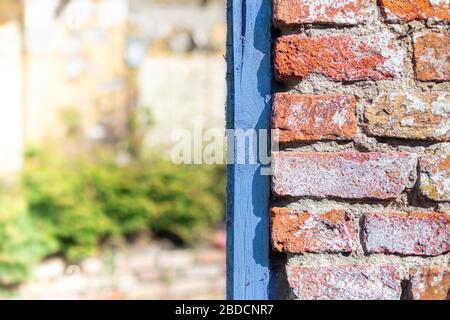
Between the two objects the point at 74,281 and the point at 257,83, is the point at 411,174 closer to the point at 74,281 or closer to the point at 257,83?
the point at 257,83

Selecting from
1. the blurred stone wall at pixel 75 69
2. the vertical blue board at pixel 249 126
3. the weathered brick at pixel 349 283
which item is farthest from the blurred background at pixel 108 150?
the weathered brick at pixel 349 283

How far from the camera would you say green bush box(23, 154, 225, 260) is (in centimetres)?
462

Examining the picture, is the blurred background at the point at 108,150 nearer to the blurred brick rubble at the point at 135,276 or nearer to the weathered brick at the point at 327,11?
the blurred brick rubble at the point at 135,276

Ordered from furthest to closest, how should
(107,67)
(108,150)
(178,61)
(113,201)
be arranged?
(178,61) → (107,67) → (108,150) → (113,201)

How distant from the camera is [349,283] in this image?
1.35 m

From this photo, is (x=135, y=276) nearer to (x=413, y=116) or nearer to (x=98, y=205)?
(x=98, y=205)

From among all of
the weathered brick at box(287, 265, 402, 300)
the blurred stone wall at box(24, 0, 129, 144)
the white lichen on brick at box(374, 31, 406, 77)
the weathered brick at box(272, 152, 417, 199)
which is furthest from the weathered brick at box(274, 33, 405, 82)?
the blurred stone wall at box(24, 0, 129, 144)

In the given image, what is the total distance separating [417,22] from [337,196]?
0.38 meters

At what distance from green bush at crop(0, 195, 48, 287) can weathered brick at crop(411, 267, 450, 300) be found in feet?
10.9

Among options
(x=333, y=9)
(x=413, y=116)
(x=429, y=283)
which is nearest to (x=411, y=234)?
(x=429, y=283)

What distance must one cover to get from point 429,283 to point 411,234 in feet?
0.34

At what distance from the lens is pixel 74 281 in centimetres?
435

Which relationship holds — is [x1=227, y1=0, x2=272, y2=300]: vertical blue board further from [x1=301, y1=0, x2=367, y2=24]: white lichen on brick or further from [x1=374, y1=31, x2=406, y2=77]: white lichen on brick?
[x1=374, y1=31, x2=406, y2=77]: white lichen on brick
